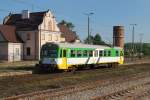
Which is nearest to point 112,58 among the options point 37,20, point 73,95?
point 73,95

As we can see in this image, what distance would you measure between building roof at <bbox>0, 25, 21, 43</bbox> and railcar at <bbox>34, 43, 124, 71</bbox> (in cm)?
2797

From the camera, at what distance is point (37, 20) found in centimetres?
7094

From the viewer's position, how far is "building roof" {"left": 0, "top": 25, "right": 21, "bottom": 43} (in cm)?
6531

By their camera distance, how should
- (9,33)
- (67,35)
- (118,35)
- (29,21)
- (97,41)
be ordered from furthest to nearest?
(97,41), (67,35), (118,35), (29,21), (9,33)

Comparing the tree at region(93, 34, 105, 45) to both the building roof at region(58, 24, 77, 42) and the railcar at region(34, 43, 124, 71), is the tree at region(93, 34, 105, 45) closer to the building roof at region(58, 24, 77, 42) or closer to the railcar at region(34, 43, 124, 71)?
the building roof at region(58, 24, 77, 42)

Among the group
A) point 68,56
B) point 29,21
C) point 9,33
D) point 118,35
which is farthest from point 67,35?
point 68,56

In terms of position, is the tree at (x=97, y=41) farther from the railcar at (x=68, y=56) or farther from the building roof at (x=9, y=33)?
the railcar at (x=68, y=56)

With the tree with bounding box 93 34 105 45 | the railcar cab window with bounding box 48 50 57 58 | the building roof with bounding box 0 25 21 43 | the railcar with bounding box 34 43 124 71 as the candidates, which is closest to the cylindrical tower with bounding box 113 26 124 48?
the building roof with bounding box 0 25 21 43

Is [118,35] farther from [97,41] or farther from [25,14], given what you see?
[97,41]

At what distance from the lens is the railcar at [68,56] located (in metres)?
33.3

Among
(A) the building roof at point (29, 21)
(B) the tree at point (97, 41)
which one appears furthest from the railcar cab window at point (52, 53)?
(B) the tree at point (97, 41)

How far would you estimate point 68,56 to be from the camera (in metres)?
34.1

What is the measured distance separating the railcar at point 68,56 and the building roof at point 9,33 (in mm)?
27968

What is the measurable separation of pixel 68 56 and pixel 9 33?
35.1m
